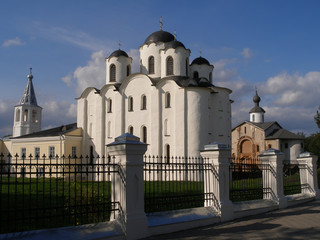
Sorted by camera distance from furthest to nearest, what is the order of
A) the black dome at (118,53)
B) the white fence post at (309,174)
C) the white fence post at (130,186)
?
1. the black dome at (118,53)
2. the white fence post at (309,174)
3. the white fence post at (130,186)

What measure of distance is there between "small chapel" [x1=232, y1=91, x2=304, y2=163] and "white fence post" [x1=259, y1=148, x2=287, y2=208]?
3146 cm

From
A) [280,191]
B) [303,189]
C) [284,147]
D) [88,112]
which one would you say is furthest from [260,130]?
[280,191]

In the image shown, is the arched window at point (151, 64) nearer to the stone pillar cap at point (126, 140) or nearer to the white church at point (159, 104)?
the white church at point (159, 104)

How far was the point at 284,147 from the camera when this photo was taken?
43375mm

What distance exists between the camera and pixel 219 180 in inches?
328

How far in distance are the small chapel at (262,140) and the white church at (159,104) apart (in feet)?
49.0

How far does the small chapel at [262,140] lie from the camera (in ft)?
139

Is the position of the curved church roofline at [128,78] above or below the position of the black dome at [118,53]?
below

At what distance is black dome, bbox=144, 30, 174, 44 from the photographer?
30.1 meters

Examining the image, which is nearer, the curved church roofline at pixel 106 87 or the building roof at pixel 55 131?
the curved church roofline at pixel 106 87

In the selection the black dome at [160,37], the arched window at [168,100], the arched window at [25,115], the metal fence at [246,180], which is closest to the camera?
the metal fence at [246,180]

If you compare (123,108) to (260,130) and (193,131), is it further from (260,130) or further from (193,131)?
(260,130)

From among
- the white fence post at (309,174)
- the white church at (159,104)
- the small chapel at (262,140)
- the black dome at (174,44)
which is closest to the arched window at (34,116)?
the white church at (159,104)

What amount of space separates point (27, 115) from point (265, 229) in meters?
35.9
